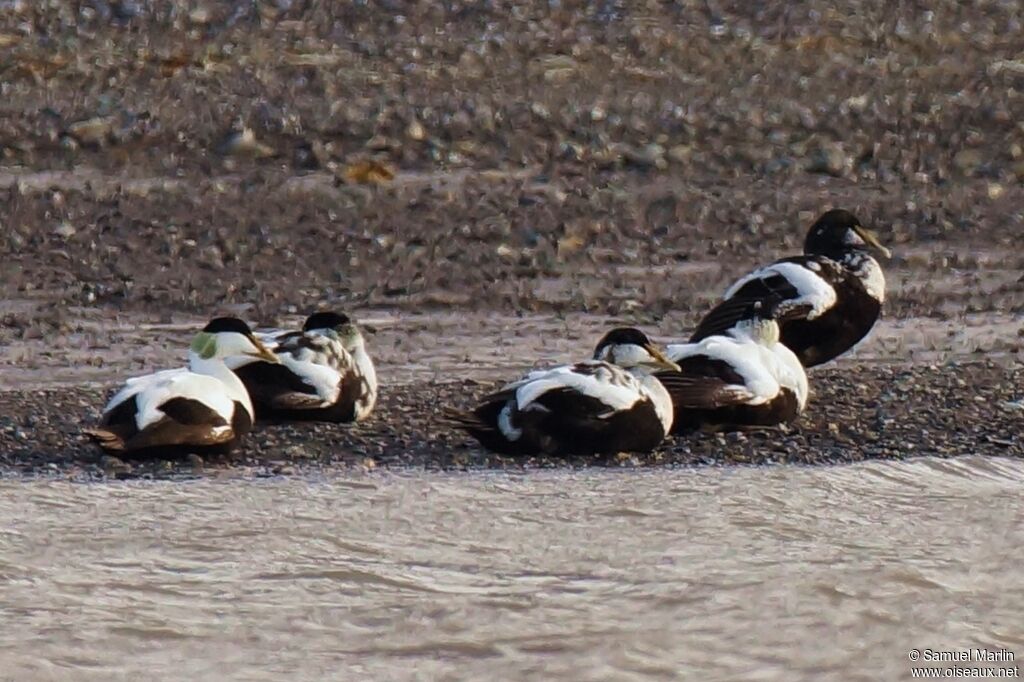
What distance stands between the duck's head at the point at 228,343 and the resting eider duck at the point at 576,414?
2.94ft

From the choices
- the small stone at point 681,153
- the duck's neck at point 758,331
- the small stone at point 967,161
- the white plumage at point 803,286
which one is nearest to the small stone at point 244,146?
the small stone at point 681,153

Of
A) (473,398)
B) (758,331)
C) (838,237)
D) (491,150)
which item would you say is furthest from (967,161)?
(473,398)

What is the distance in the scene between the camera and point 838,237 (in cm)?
1059

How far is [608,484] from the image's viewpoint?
7.82 metres

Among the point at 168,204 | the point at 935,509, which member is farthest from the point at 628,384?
the point at 168,204

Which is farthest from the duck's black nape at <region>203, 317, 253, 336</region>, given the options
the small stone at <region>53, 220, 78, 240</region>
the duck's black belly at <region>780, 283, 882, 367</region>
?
the small stone at <region>53, 220, 78, 240</region>

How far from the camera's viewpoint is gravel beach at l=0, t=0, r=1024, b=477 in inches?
362

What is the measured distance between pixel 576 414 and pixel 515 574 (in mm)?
1225

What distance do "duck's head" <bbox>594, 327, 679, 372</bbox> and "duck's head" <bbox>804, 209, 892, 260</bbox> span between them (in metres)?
2.30

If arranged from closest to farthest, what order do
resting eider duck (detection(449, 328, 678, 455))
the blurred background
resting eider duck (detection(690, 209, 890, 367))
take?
resting eider duck (detection(449, 328, 678, 455)) → resting eider duck (detection(690, 209, 890, 367)) → the blurred background

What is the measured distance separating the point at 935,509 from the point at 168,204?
6.04 metres

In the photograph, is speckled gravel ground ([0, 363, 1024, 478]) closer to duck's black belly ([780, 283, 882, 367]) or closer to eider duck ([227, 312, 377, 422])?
eider duck ([227, 312, 377, 422])

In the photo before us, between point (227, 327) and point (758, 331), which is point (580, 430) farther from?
point (227, 327)

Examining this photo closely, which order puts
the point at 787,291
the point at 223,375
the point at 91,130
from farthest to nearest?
1. the point at 91,130
2. the point at 787,291
3. the point at 223,375
